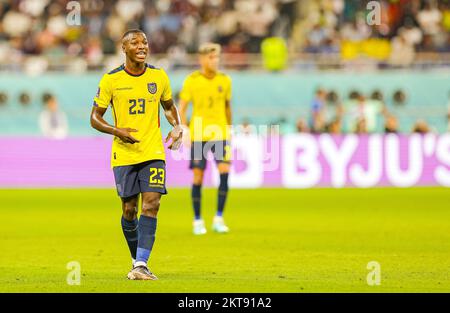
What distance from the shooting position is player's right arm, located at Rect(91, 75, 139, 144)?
11.3 metres

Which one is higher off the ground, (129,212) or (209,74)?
(209,74)

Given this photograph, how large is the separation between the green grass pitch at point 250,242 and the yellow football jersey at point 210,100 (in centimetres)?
158

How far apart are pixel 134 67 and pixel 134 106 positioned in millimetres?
384

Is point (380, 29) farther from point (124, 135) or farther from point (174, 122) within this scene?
point (124, 135)

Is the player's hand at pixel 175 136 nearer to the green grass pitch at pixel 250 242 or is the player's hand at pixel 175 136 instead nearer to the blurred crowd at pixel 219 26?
the green grass pitch at pixel 250 242

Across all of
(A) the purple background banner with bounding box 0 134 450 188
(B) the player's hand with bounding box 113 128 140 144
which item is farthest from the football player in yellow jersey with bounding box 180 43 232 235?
(A) the purple background banner with bounding box 0 134 450 188

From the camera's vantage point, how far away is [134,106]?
1156 cm

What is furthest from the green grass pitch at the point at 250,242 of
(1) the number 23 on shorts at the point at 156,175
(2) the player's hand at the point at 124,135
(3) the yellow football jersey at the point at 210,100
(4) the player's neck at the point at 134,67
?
(4) the player's neck at the point at 134,67

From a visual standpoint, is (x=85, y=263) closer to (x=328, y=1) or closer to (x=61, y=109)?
(x=61, y=109)

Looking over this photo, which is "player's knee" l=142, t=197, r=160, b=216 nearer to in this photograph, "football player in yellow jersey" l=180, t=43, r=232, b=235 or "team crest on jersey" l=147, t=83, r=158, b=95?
"team crest on jersey" l=147, t=83, r=158, b=95

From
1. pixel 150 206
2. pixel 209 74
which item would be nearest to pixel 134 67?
pixel 150 206

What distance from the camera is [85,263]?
43.4 ft
